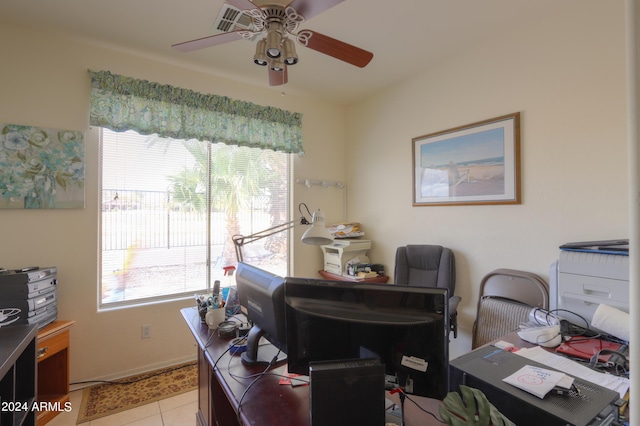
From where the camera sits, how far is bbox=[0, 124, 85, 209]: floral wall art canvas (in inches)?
81.7

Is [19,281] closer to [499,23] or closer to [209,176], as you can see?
[209,176]

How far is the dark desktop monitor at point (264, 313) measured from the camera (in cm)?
117

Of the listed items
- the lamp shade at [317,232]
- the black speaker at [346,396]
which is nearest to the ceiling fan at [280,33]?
the lamp shade at [317,232]

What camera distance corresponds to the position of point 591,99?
182 centimetres

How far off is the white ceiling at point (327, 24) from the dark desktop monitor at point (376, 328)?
6.20 ft

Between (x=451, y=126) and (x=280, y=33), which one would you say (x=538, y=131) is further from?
(x=280, y=33)

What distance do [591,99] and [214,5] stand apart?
2453 millimetres

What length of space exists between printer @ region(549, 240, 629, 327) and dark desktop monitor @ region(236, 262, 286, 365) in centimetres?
154

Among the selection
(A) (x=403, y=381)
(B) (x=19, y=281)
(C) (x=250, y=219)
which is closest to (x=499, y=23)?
(A) (x=403, y=381)

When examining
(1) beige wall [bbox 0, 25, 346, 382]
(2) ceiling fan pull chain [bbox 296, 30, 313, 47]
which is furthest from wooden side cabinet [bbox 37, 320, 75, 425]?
(2) ceiling fan pull chain [bbox 296, 30, 313, 47]

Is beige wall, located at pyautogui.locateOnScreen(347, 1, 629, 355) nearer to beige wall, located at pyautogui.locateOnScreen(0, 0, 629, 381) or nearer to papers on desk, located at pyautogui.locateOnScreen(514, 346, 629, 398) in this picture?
beige wall, located at pyautogui.locateOnScreen(0, 0, 629, 381)

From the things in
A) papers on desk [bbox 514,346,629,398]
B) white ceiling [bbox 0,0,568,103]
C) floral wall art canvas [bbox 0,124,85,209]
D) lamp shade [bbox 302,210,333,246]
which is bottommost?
papers on desk [bbox 514,346,629,398]

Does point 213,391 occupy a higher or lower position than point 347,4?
lower

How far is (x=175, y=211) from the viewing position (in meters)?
2.76
